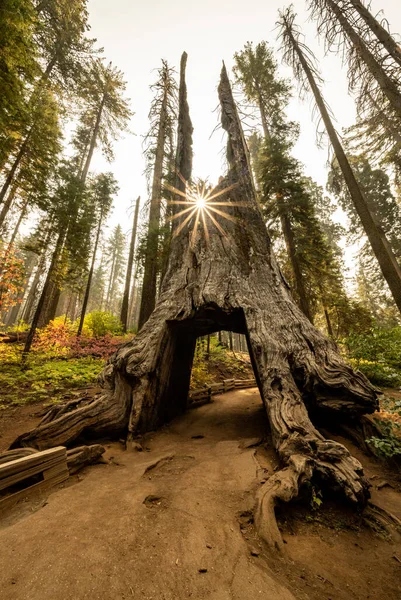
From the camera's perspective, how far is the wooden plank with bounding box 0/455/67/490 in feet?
7.92

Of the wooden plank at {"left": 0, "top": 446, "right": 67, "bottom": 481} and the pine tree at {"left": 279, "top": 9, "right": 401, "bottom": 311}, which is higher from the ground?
the pine tree at {"left": 279, "top": 9, "right": 401, "bottom": 311}

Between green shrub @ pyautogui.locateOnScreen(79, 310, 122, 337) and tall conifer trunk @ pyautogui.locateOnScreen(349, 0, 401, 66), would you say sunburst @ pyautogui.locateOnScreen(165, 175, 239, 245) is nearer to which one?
tall conifer trunk @ pyautogui.locateOnScreen(349, 0, 401, 66)

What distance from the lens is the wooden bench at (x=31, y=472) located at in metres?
2.42

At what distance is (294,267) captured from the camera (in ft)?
40.4

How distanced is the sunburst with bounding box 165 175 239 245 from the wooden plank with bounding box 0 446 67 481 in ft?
19.0

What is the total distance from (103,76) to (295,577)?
2561 centimetres

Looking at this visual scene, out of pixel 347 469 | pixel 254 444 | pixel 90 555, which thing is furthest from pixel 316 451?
pixel 90 555

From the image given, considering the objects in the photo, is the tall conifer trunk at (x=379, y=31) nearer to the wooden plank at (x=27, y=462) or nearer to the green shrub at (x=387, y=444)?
the green shrub at (x=387, y=444)

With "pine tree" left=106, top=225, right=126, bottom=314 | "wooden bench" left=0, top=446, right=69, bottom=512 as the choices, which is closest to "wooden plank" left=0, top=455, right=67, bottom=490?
"wooden bench" left=0, top=446, right=69, bottom=512

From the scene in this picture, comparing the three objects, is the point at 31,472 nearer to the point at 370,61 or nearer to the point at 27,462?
the point at 27,462

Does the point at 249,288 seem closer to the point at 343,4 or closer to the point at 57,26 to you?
the point at 343,4

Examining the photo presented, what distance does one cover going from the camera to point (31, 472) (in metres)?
2.64

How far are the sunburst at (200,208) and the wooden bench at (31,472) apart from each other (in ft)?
19.2

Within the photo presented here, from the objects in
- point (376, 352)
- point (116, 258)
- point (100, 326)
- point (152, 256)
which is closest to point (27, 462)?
point (152, 256)
